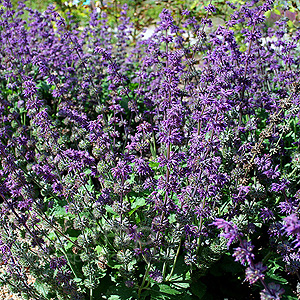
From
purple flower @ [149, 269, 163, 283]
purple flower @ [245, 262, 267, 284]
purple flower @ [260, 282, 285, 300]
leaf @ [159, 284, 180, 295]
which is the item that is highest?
purple flower @ [245, 262, 267, 284]

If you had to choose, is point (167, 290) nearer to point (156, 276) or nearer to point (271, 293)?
point (156, 276)

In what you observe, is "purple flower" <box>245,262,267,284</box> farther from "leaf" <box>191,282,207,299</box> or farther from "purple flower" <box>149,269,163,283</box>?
"leaf" <box>191,282,207,299</box>

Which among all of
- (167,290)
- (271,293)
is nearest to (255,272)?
(271,293)

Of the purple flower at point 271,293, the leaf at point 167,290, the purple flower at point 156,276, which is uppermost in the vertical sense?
the purple flower at point 271,293

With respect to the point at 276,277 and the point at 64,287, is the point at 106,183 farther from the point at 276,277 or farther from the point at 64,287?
the point at 276,277

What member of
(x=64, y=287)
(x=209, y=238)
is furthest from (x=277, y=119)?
(x=64, y=287)

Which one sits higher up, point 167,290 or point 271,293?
point 271,293

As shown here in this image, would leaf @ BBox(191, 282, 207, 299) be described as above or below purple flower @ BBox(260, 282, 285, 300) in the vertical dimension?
below

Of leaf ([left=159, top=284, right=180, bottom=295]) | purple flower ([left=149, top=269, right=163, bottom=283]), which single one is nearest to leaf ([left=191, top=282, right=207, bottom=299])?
leaf ([left=159, top=284, right=180, bottom=295])

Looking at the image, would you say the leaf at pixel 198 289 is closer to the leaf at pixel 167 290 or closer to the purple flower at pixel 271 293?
the leaf at pixel 167 290

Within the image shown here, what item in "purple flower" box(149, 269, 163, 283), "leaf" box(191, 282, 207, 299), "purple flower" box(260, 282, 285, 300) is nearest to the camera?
"purple flower" box(260, 282, 285, 300)

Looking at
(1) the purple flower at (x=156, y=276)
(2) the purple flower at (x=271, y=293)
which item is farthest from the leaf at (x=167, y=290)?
(2) the purple flower at (x=271, y=293)

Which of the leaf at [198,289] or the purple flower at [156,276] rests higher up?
the purple flower at [156,276]

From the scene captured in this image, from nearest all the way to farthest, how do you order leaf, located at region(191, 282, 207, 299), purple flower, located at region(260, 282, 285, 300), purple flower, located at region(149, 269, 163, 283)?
purple flower, located at region(260, 282, 285, 300), purple flower, located at region(149, 269, 163, 283), leaf, located at region(191, 282, 207, 299)
